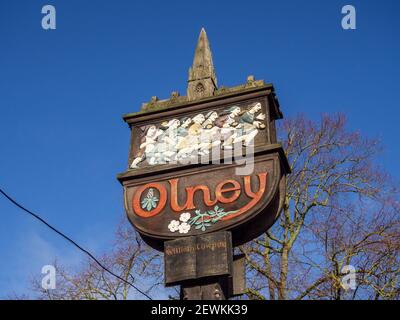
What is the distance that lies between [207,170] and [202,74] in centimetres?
164

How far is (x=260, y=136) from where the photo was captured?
27.1ft

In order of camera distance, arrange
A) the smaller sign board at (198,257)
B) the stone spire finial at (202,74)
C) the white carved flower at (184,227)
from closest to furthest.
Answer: the smaller sign board at (198,257)
the white carved flower at (184,227)
the stone spire finial at (202,74)

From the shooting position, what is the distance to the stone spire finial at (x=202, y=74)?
8.97 meters

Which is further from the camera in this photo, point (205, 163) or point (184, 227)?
point (205, 163)

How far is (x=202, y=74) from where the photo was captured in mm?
9109

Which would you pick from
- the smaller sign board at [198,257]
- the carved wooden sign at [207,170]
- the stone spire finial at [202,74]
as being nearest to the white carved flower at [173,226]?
the carved wooden sign at [207,170]

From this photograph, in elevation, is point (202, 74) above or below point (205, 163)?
above

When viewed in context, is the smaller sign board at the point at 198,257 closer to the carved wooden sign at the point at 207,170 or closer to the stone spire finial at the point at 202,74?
the carved wooden sign at the point at 207,170

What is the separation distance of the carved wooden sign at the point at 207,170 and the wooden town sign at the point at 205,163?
0.01m

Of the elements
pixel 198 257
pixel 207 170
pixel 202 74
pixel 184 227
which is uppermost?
pixel 202 74

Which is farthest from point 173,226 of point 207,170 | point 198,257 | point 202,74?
point 202,74

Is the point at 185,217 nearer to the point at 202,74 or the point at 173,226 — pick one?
the point at 173,226
